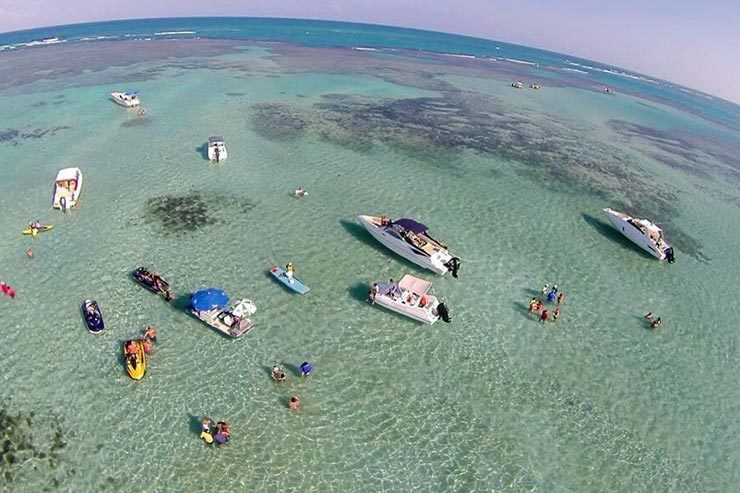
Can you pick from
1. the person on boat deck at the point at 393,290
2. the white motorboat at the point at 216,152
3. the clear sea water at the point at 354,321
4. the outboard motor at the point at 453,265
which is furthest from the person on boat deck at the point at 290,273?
the white motorboat at the point at 216,152

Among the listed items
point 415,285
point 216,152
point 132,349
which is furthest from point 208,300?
point 216,152

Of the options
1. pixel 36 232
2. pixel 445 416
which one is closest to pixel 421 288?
pixel 445 416

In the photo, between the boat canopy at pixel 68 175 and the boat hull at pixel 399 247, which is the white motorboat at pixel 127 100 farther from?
the boat hull at pixel 399 247

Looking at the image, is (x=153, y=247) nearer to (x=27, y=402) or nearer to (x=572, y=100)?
(x=27, y=402)

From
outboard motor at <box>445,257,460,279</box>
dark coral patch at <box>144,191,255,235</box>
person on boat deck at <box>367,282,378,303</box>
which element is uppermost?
outboard motor at <box>445,257,460,279</box>

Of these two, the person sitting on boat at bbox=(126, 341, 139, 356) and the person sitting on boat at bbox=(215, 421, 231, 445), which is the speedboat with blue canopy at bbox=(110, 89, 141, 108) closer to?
the person sitting on boat at bbox=(126, 341, 139, 356)

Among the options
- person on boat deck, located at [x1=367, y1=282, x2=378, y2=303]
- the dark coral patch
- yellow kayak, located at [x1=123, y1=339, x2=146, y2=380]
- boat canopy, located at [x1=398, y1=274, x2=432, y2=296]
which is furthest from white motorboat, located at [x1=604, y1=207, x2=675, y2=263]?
yellow kayak, located at [x1=123, y1=339, x2=146, y2=380]
